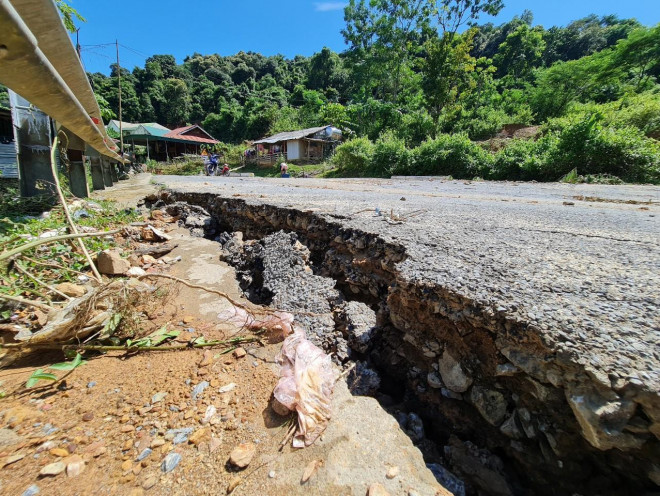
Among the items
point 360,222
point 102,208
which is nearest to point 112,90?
point 102,208

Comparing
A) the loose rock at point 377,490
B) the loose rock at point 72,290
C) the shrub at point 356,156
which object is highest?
the shrub at point 356,156

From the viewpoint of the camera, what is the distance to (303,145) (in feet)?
84.1

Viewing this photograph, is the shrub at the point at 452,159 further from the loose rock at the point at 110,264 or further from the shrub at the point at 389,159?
the loose rock at the point at 110,264

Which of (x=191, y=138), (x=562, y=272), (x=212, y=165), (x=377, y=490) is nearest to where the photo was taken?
(x=377, y=490)

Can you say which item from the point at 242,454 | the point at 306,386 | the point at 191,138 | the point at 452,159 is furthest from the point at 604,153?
the point at 191,138

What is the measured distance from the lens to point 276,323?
1.97 metres

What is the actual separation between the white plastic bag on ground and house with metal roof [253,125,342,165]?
80.6 ft

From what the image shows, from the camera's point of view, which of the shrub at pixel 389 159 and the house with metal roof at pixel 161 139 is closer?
the shrub at pixel 389 159

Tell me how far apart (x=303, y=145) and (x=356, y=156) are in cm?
1183

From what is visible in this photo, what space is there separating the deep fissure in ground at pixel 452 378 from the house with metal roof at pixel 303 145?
78.7ft

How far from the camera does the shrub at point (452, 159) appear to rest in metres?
11.5

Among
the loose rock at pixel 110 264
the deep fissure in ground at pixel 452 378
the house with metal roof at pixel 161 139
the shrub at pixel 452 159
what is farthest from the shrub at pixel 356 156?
the house with metal roof at pixel 161 139

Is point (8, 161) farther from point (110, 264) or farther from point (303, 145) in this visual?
point (303, 145)

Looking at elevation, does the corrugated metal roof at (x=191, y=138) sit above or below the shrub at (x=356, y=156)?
above
